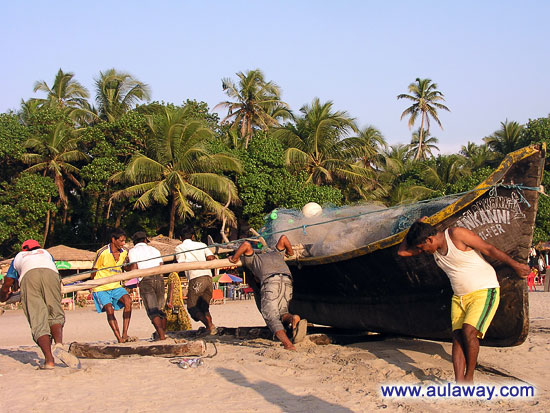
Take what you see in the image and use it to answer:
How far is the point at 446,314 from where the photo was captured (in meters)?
5.33

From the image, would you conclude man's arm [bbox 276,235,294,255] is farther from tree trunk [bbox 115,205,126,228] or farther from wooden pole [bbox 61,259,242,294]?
tree trunk [bbox 115,205,126,228]

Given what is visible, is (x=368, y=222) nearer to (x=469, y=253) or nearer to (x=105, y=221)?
(x=469, y=253)

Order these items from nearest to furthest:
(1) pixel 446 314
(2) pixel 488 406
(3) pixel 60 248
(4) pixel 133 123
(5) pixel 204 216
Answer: (2) pixel 488 406
(1) pixel 446 314
(3) pixel 60 248
(4) pixel 133 123
(5) pixel 204 216

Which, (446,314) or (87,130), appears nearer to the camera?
(446,314)

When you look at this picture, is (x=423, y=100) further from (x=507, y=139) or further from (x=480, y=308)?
(x=480, y=308)

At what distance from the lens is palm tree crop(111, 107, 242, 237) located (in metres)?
→ 20.9

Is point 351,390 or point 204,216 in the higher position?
point 204,216

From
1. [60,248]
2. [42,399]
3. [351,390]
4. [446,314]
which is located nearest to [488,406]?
[351,390]

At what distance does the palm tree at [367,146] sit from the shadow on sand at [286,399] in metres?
21.7

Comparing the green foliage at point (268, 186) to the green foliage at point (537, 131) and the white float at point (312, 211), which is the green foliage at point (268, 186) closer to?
the green foliage at point (537, 131)

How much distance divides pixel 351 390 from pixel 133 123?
777 inches

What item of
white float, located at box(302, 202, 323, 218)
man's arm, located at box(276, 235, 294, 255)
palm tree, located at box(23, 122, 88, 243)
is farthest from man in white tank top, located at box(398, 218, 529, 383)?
palm tree, located at box(23, 122, 88, 243)

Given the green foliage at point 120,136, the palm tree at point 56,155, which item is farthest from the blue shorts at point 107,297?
the palm tree at point 56,155

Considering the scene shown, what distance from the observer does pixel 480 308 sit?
427 cm
